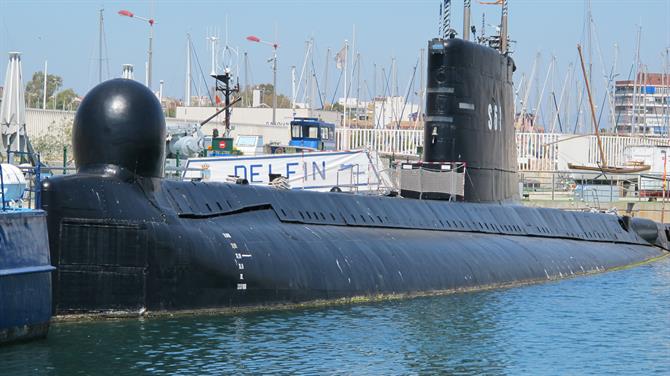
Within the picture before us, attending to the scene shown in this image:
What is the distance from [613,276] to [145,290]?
13.7 metres

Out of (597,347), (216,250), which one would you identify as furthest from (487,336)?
(216,250)

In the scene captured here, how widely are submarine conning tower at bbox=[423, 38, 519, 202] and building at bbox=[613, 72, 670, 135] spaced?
2006 inches

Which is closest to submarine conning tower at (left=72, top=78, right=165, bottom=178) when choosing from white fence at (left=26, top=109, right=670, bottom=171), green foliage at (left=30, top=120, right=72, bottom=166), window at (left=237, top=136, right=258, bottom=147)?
green foliage at (left=30, top=120, right=72, bottom=166)

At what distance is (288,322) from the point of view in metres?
15.2

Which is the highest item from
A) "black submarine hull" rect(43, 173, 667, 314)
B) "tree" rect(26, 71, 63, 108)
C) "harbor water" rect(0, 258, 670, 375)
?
"tree" rect(26, 71, 63, 108)

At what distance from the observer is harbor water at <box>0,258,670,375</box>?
12.6 metres

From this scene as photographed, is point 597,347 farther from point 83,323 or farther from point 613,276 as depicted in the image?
point 613,276

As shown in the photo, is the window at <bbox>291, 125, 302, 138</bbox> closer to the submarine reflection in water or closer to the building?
the submarine reflection in water

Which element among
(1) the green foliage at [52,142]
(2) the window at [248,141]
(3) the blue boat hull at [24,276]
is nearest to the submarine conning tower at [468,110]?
(3) the blue boat hull at [24,276]

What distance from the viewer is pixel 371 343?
14.2 m

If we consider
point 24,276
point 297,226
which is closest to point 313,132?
point 297,226

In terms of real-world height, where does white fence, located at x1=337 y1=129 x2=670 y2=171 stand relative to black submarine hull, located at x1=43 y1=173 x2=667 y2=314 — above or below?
above

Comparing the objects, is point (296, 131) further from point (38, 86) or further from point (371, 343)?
point (38, 86)

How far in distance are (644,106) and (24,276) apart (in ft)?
256
